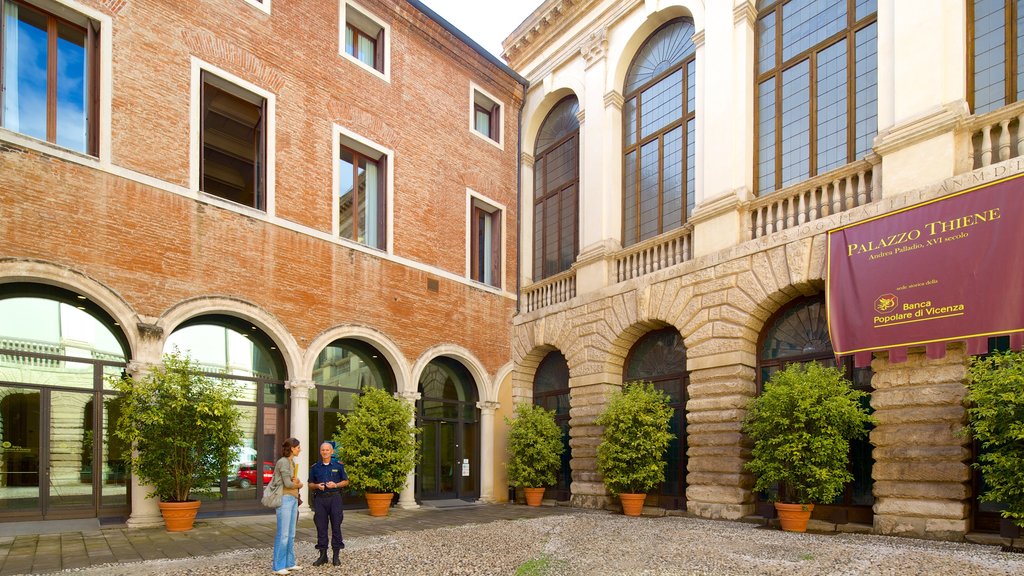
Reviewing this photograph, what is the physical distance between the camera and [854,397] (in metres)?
10.8

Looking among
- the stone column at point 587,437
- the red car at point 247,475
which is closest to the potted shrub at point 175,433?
the red car at point 247,475

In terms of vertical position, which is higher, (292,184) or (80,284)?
(292,184)

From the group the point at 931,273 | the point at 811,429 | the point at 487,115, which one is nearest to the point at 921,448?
the point at 811,429

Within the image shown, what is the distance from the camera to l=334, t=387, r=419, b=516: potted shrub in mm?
13766

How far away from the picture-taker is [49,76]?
11.4 m

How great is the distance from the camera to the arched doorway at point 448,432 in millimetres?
16734

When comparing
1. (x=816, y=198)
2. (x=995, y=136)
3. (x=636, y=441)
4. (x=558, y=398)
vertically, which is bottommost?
(x=636, y=441)

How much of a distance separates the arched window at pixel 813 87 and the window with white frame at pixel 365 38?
326 inches

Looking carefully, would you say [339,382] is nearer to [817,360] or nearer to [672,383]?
[672,383]

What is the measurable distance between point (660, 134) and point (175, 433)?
1151cm

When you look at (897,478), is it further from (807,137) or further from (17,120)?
(17,120)

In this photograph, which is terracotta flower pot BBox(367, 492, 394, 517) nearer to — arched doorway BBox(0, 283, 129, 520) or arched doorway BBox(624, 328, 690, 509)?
arched doorway BBox(0, 283, 129, 520)

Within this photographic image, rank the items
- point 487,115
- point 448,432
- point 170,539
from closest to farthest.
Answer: point 170,539 → point 448,432 → point 487,115

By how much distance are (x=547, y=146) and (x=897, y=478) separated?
12449mm
